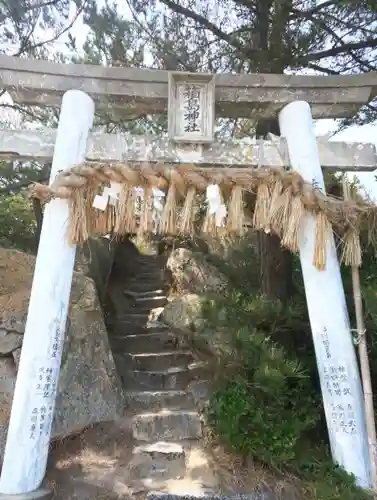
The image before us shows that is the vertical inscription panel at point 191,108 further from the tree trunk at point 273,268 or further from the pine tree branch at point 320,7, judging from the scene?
the pine tree branch at point 320,7

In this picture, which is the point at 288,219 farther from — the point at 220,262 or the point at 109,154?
the point at 220,262

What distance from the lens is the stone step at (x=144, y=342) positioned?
731 centimetres

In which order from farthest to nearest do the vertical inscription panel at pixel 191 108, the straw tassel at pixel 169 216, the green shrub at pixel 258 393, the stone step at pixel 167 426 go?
the stone step at pixel 167 426 < the vertical inscription panel at pixel 191 108 < the straw tassel at pixel 169 216 < the green shrub at pixel 258 393

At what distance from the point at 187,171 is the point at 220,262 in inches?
131

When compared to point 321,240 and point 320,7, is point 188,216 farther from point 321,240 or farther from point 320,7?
point 320,7

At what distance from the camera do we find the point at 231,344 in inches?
176

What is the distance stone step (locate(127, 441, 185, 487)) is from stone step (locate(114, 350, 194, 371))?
1.88m

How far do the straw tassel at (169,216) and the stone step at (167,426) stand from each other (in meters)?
2.22

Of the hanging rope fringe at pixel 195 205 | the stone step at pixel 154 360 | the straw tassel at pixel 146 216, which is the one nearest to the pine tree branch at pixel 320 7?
the hanging rope fringe at pixel 195 205

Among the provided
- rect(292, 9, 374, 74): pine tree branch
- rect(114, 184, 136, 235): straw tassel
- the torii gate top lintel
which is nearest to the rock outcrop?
rect(114, 184, 136, 235): straw tassel

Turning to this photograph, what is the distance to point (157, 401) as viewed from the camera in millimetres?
5711

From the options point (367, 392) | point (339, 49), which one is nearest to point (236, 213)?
point (367, 392)

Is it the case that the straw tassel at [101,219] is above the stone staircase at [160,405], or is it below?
above

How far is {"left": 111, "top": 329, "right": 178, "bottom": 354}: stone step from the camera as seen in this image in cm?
731
